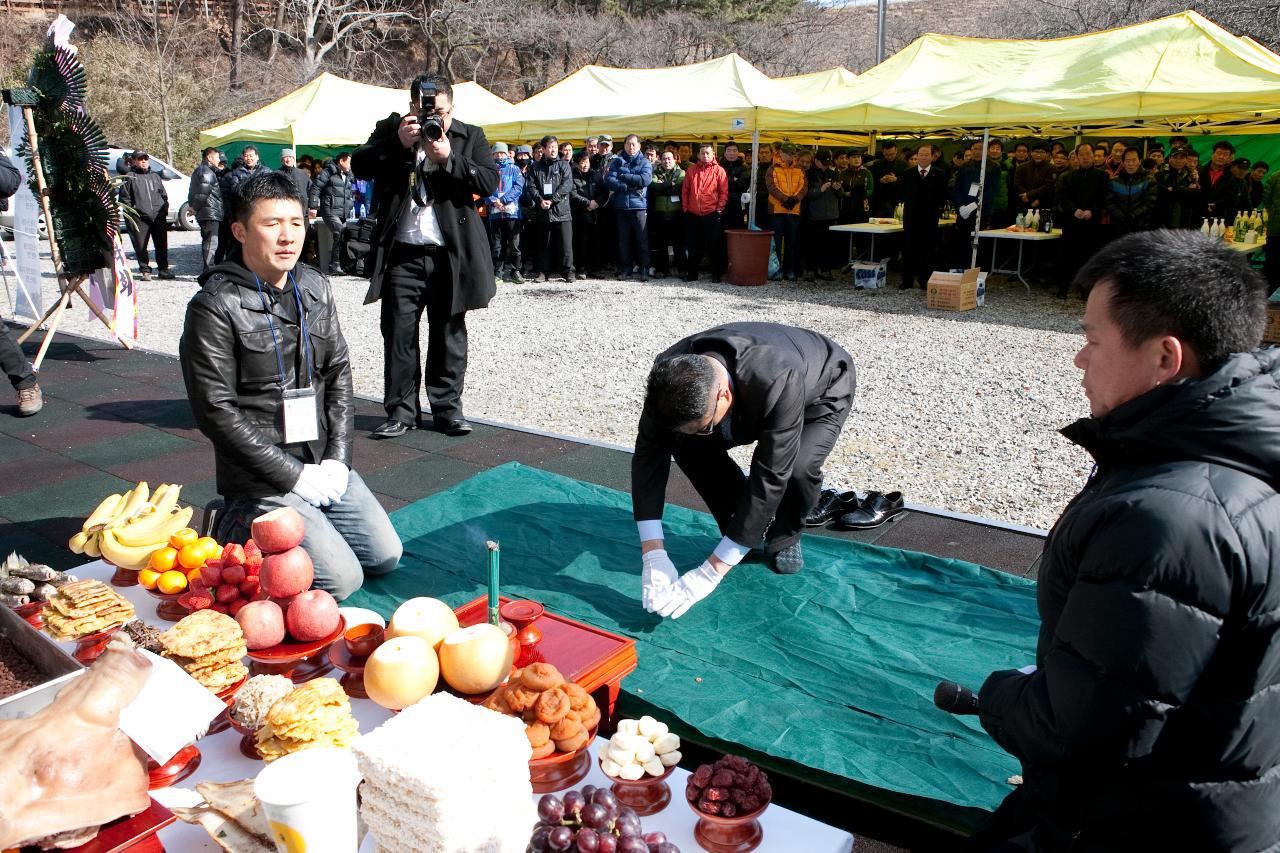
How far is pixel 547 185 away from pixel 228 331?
10.0m

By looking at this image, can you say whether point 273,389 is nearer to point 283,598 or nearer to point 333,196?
point 283,598

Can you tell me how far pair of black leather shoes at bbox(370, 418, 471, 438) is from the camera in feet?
17.6

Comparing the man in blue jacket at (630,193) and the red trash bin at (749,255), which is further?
the man in blue jacket at (630,193)

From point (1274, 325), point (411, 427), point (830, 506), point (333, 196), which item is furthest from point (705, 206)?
point (830, 506)

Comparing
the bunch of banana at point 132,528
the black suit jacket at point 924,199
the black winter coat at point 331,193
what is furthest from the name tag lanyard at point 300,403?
the black winter coat at point 331,193

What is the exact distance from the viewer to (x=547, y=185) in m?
12.7

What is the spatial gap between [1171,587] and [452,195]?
14.7ft

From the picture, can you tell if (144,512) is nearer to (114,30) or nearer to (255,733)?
(255,733)

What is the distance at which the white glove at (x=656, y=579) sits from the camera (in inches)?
123

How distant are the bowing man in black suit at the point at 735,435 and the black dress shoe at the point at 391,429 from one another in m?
2.41

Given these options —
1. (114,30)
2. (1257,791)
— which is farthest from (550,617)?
(114,30)

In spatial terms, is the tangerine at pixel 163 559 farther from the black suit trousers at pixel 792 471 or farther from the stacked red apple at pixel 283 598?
the black suit trousers at pixel 792 471

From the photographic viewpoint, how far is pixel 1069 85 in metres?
10.1

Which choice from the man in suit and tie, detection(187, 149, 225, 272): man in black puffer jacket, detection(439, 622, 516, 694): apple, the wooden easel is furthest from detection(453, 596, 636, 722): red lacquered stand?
detection(187, 149, 225, 272): man in black puffer jacket
